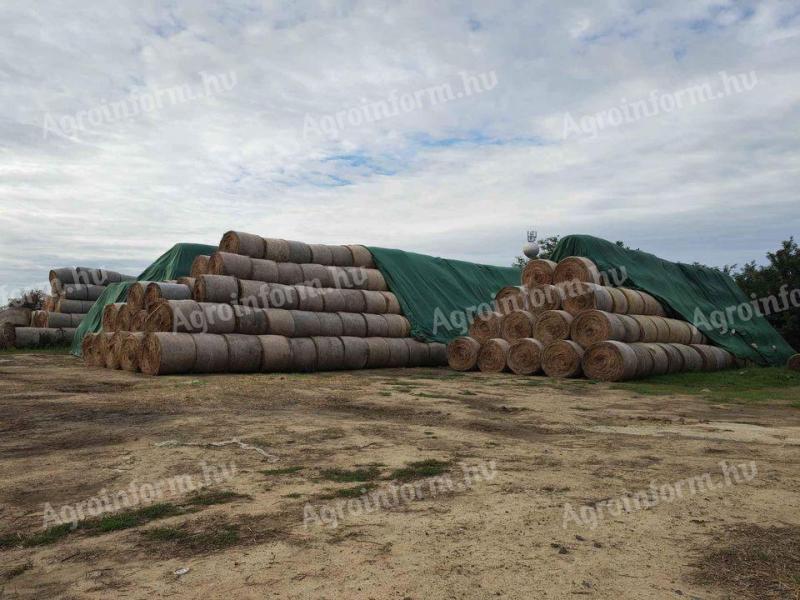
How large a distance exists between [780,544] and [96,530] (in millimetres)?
3774

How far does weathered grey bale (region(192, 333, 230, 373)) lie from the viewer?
12492 mm

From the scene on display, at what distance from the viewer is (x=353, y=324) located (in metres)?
15.9

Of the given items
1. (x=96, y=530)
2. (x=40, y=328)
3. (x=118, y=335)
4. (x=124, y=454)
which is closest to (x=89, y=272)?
(x=40, y=328)

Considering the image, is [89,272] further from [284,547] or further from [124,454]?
[284,547]

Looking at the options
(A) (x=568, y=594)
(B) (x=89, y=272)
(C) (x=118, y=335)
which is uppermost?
(B) (x=89, y=272)

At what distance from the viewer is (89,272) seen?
2289 cm

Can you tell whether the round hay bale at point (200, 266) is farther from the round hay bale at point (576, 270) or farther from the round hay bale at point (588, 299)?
the round hay bale at point (588, 299)

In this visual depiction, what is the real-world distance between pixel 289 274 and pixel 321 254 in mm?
1697

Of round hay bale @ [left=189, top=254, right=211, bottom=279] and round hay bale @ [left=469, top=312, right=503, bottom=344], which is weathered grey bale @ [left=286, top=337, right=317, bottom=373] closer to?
round hay bale @ [left=189, top=254, right=211, bottom=279]

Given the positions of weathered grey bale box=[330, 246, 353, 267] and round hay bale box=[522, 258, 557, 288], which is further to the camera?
weathered grey bale box=[330, 246, 353, 267]

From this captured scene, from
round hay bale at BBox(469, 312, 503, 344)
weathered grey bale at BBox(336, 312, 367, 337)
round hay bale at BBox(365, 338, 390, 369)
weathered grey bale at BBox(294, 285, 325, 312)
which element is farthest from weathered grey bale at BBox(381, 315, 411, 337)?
round hay bale at BBox(469, 312, 503, 344)

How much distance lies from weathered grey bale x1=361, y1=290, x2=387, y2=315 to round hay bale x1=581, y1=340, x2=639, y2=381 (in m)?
6.33

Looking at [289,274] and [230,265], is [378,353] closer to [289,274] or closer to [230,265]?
[289,274]

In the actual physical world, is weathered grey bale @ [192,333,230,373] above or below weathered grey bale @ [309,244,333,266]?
below
